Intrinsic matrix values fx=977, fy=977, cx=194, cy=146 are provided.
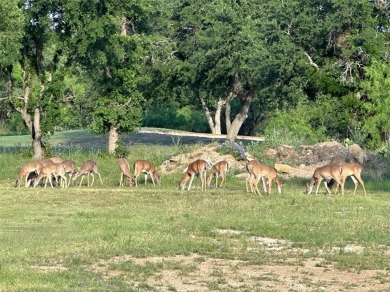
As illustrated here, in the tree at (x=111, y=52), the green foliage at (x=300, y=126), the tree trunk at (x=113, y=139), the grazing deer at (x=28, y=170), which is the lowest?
the grazing deer at (x=28, y=170)

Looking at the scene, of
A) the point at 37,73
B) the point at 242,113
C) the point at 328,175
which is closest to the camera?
the point at 328,175

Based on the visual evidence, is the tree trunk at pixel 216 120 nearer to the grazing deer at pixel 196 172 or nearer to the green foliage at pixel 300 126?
the green foliage at pixel 300 126

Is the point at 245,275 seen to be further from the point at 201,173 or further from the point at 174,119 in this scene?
the point at 174,119

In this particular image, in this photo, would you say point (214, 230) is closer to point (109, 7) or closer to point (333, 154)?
point (333, 154)

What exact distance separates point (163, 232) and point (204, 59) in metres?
35.3

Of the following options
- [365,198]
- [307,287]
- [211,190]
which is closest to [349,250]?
[307,287]

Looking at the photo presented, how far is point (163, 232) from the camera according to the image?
68.8 ft

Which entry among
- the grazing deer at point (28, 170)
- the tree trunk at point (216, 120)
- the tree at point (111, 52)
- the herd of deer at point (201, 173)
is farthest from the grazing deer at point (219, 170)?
the tree trunk at point (216, 120)

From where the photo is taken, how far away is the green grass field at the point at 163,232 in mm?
15656

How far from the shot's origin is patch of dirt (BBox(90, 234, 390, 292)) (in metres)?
14.9

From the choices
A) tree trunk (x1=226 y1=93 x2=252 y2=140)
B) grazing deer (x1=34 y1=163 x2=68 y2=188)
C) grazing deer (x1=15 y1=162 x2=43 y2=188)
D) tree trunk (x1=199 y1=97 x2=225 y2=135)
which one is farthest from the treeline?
tree trunk (x1=199 y1=97 x2=225 y2=135)

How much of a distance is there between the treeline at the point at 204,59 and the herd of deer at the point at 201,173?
20.5ft

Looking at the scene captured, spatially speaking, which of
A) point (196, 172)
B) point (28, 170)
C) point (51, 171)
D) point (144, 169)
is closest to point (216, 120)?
point (144, 169)

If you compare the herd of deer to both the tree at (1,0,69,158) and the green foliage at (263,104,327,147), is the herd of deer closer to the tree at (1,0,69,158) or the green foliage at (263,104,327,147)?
the tree at (1,0,69,158)
